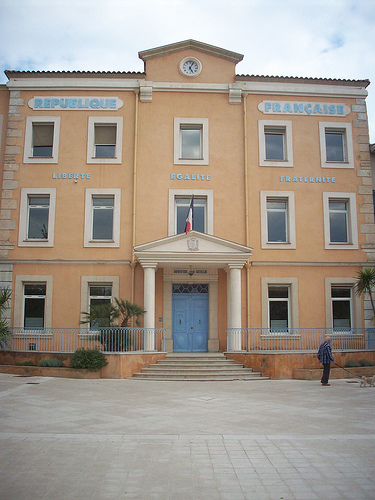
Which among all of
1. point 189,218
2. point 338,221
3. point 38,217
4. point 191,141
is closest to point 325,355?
point 189,218

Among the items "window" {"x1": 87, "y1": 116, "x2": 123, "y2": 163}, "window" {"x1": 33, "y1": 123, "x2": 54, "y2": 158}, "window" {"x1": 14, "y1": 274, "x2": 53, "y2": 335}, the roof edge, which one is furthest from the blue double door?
the roof edge

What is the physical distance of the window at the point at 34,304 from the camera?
690 inches

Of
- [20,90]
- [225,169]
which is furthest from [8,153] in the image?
[225,169]

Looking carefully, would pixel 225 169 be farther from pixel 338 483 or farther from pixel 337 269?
pixel 338 483

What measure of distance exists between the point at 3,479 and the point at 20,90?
16.7m

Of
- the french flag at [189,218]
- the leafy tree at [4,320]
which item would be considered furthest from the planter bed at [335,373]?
the leafy tree at [4,320]

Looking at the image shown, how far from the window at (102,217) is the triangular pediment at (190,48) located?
5611mm

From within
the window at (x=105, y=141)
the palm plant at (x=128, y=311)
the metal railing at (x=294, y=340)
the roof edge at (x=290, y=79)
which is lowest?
the metal railing at (x=294, y=340)

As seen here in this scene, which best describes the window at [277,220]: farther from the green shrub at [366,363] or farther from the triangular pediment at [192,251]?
the green shrub at [366,363]

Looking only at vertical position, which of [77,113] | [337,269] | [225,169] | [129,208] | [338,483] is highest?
[77,113]

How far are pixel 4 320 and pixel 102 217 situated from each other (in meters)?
5.16

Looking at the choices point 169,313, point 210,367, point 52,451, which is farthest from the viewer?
point 169,313

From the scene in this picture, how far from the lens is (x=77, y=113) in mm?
18578

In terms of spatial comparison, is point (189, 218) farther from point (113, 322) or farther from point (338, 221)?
point (338, 221)
